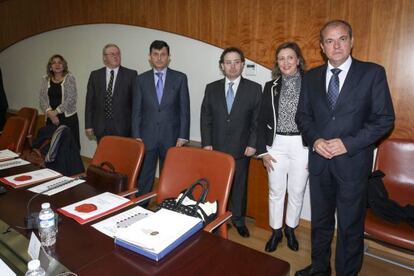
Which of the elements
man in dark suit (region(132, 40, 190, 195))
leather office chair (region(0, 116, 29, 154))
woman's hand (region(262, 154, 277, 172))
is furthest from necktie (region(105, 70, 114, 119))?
woman's hand (region(262, 154, 277, 172))

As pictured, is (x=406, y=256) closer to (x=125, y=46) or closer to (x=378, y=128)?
(x=378, y=128)

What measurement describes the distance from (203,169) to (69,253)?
903 millimetres

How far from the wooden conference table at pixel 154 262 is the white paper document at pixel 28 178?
1.58 feet

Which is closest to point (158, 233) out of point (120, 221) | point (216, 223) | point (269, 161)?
point (120, 221)

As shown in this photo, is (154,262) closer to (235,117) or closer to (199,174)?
(199,174)

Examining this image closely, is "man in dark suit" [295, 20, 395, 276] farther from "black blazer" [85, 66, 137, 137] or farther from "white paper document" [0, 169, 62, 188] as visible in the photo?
"black blazer" [85, 66, 137, 137]

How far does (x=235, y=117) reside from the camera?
272cm

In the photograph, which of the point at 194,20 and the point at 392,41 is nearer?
the point at 392,41

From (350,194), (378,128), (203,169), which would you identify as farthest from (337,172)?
(203,169)

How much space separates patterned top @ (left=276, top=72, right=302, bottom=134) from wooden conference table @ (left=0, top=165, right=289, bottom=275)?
1318 millimetres

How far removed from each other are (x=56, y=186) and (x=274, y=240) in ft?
5.56

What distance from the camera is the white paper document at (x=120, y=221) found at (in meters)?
1.38

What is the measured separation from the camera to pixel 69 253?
1193mm

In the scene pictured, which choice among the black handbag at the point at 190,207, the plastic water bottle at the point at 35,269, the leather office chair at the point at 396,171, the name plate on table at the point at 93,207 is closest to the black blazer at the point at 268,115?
the leather office chair at the point at 396,171
